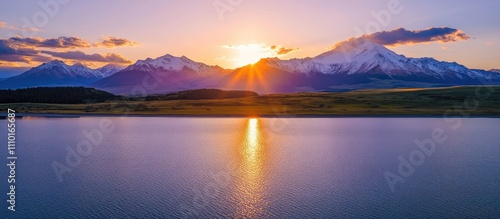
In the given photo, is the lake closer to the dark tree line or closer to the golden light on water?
the golden light on water

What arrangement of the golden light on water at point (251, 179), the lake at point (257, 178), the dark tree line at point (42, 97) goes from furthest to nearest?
the dark tree line at point (42, 97) → the golden light on water at point (251, 179) → the lake at point (257, 178)

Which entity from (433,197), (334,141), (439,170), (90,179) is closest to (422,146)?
(334,141)

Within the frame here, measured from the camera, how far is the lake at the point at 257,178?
1094 inches

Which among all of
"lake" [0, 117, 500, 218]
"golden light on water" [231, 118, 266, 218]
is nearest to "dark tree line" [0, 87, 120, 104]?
"lake" [0, 117, 500, 218]

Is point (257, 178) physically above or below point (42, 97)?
below

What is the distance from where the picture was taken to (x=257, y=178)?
3728 centimetres

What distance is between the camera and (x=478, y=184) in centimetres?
3456

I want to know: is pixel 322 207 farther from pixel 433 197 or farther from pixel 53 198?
pixel 53 198

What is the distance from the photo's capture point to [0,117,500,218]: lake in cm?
2778

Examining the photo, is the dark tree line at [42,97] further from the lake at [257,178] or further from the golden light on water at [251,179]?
the golden light on water at [251,179]

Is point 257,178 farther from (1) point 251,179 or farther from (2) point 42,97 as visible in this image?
(2) point 42,97

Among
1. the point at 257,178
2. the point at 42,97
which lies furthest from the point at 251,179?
the point at 42,97

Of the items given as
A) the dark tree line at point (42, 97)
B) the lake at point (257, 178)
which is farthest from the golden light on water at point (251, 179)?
the dark tree line at point (42, 97)

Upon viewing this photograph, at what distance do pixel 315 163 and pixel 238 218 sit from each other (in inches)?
802
